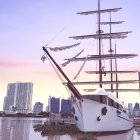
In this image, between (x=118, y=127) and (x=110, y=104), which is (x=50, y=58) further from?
(x=118, y=127)

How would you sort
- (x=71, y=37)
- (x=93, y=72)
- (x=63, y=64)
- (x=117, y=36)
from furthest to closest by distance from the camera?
(x=93, y=72)
(x=117, y=36)
(x=71, y=37)
(x=63, y=64)

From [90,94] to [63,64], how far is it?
22.1 feet

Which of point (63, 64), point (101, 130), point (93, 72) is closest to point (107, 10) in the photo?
point (93, 72)

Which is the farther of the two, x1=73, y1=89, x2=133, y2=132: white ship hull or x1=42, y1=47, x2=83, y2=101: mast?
x1=42, y1=47, x2=83, y2=101: mast

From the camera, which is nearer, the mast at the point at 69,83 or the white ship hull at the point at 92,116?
the white ship hull at the point at 92,116

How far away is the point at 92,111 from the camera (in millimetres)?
30438

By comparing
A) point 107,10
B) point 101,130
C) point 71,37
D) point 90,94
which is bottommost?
point 101,130

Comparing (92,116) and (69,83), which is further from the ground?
(69,83)

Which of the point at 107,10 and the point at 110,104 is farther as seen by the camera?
the point at 107,10

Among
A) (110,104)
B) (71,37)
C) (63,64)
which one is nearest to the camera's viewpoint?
(110,104)

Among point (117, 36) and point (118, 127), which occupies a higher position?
point (117, 36)

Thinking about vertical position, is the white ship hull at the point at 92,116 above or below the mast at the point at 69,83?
below

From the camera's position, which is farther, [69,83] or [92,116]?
[69,83]

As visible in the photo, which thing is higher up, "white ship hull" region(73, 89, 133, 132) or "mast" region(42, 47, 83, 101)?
"mast" region(42, 47, 83, 101)
